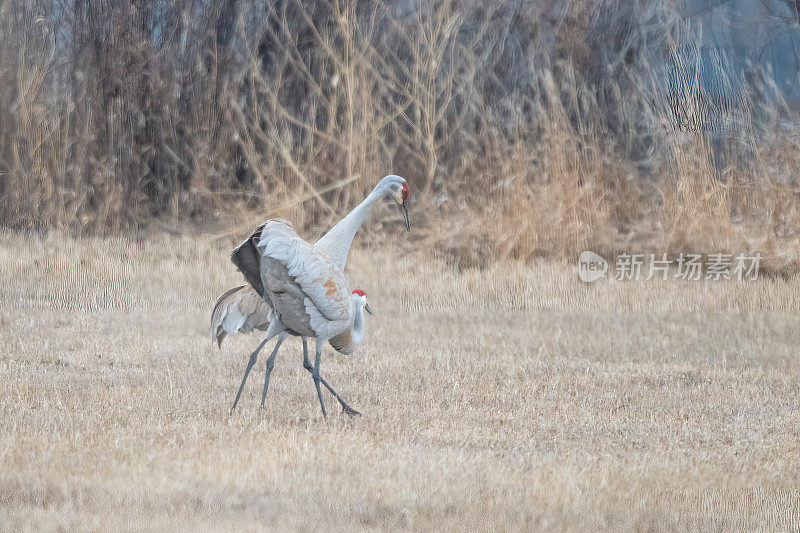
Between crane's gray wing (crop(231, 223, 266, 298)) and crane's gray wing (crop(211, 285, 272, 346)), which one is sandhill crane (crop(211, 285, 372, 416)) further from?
crane's gray wing (crop(231, 223, 266, 298))

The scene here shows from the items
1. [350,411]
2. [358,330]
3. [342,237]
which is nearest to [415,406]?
[350,411]

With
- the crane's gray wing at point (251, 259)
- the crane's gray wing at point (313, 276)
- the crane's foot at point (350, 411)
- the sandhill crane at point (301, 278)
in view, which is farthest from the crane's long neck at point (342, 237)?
the crane's foot at point (350, 411)

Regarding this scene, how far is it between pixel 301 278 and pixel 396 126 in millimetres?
6590

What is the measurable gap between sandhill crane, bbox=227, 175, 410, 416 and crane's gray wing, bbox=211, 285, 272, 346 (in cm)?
31

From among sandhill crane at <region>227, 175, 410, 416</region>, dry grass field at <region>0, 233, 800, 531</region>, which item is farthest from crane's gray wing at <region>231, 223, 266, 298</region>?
dry grass field at <region>0, 233, 800, 531</region>

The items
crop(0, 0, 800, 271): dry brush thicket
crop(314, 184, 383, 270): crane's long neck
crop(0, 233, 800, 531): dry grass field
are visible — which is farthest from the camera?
crop(0, 0, 800, 271): dry brush thicket

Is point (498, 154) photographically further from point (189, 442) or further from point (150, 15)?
point (189, 442)

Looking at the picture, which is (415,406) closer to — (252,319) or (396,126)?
(252,319)

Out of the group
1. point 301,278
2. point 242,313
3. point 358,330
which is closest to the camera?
point 301,278

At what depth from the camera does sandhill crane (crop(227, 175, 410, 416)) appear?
214 inches

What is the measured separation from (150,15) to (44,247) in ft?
11.9

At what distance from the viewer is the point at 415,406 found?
20.1 ft

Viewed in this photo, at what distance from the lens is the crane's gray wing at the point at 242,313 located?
6.24 meters

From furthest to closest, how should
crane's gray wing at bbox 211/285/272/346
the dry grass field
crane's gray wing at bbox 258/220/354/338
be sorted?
crane's gray wing at bbox 211/285/272/346 < crane's gray wing at bbox 258/220/354/338 < the dry grass field
